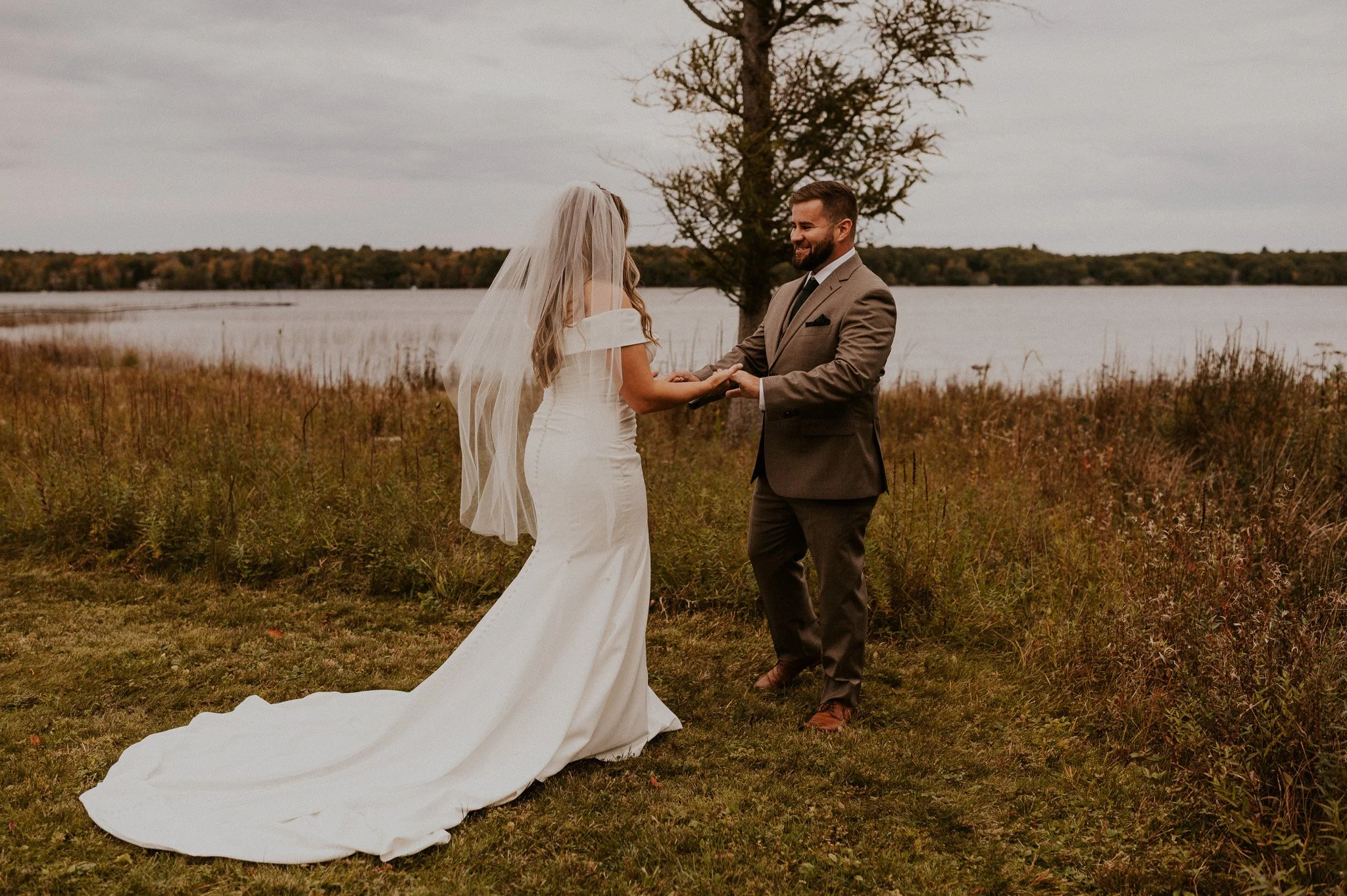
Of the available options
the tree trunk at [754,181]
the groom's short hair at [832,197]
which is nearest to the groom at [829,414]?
the groom's short hair at [832,197]

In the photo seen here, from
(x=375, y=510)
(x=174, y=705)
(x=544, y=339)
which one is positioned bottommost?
(x=174, y=705)

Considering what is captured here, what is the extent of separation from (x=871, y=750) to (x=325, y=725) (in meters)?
2.33

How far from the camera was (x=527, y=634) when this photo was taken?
393cm

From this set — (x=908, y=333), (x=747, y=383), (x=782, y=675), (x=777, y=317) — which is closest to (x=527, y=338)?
(x=747, y=383)

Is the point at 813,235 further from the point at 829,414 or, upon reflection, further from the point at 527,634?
the point at 527,634

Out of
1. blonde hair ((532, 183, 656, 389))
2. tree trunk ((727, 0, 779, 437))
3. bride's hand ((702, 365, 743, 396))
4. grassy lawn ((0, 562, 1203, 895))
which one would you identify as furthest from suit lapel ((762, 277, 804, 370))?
tree trunk ((727, 0, 779, 437))

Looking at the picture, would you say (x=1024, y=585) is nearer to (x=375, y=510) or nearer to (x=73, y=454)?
(x=375, y=510)

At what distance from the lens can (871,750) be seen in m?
4.17

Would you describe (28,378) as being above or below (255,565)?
above

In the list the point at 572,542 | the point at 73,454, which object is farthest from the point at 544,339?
the point at 73,454

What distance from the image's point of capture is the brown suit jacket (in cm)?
403

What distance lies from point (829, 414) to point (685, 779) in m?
1.66

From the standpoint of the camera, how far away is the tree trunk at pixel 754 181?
7.95m

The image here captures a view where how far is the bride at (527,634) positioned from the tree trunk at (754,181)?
4093mm
